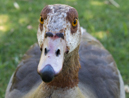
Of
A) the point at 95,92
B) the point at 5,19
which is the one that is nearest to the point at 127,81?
the point at 95,92

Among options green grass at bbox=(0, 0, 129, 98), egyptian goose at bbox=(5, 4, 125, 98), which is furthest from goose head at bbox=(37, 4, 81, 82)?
green grass at bbox=(0, 0, 129, 98)

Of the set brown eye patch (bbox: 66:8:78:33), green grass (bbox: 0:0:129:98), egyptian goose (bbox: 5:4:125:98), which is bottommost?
green grass (bbox: 0:0:129:98)

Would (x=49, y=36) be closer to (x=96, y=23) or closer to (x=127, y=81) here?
(x=127, y=81)

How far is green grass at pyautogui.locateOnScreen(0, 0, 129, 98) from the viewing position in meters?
3.08

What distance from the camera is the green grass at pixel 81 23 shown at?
3.08 metres

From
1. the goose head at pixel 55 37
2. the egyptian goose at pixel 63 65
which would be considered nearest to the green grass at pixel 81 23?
the egyptian goose at pixel 63 65

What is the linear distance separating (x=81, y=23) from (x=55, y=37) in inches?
111

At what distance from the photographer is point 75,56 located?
160 cm

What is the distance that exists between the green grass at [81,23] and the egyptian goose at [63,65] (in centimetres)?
78

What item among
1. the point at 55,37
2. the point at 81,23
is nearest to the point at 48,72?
the point at 55,37

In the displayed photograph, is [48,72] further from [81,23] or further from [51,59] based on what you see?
[81,23]

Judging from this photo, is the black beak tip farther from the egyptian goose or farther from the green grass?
the green grass

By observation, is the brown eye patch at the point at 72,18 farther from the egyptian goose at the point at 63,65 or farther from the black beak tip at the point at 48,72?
the black beak tip at the point at 48,72

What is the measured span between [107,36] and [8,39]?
1.99 m
